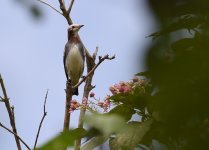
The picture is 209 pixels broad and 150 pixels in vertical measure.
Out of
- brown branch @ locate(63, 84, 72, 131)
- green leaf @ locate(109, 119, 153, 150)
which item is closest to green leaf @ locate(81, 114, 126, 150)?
green leaf @ locate(109, 119, 153, 150)

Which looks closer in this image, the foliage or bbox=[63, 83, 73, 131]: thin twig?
the foliage

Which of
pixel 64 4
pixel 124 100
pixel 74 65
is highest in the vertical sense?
pixel 64 4

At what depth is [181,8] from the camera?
1.38 ft

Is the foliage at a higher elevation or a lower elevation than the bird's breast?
higher

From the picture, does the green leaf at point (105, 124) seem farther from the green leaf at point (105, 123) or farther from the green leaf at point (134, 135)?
the green leaf at point (134, 135)

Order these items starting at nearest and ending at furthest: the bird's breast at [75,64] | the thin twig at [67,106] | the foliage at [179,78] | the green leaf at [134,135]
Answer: the foliage at [179,78] → the green leaf at [134,135] → the thin twig at [67,106] → the bird's breast at [75,64]

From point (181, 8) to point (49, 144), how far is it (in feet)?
0.62

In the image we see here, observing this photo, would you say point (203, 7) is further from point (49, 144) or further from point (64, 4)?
point (64, 4)

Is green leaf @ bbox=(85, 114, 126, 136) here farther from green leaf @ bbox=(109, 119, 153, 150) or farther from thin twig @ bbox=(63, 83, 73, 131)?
thin twig @ bbox=(63, 83, 73, 131)

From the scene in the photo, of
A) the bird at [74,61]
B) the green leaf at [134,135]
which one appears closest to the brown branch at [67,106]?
the green leaf at [134,135]

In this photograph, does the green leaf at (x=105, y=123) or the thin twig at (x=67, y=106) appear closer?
the green leaf at (x=105, y=123)

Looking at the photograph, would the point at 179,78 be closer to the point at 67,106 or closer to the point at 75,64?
the point at 67,106

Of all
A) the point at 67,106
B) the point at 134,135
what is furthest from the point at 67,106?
the point at 134,135

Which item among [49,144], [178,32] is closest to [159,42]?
[178,32]
